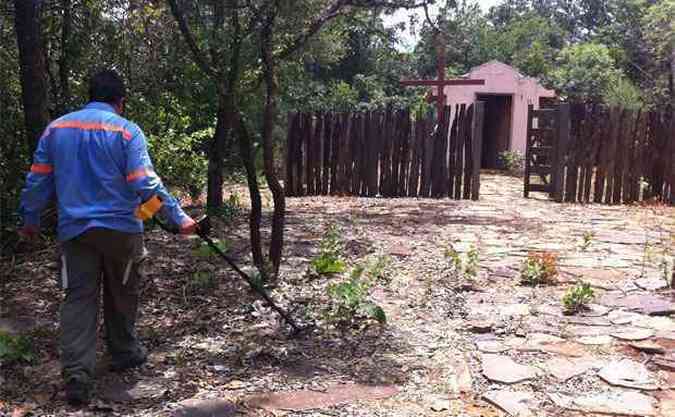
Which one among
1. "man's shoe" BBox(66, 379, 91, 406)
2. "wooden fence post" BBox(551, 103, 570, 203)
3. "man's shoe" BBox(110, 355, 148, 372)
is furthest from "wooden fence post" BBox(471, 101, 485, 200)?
"man's shoe" BBox(66, 379, 91, 406)

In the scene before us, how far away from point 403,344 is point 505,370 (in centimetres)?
66

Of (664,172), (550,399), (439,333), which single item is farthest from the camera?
(664,172)

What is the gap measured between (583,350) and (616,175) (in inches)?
280

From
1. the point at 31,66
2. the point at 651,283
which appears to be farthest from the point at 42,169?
the point at 651,283

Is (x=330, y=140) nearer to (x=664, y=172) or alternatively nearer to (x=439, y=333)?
(x=664, y=172)

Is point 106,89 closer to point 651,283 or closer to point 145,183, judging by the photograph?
point 145,183

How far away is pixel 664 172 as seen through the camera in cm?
1065

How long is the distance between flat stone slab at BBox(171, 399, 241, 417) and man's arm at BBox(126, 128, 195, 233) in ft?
2.74

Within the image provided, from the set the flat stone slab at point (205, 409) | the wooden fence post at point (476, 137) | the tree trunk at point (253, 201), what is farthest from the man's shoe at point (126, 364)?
the wooden fence post at point (476, 137)

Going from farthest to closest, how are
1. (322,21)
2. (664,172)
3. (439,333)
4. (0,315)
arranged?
1. (664,172)
2. (322,21)
3. (0,315)
4. (439,333)

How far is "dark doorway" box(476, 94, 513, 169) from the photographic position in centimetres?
1842

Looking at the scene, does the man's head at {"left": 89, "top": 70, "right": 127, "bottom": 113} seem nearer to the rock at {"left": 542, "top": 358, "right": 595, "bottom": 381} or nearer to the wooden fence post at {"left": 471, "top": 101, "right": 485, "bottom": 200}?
the rock at {"left": 542, "top": 358, "right": 595, "bottom": 381}

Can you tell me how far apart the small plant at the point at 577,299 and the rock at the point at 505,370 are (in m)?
1.04

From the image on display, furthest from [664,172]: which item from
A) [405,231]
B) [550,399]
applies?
[550,399]
